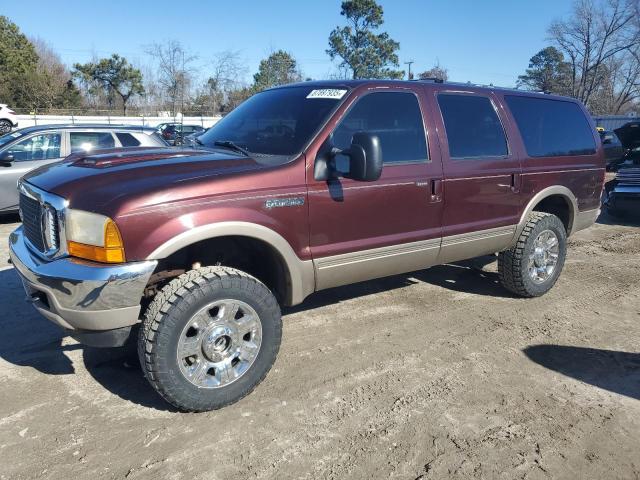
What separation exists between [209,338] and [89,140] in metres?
6.59

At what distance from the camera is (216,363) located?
10.3ft

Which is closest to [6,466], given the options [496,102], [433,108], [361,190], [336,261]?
[336,261]

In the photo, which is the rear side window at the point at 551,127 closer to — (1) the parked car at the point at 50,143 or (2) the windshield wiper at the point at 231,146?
(2) the windshield wiper at the point at 231,146

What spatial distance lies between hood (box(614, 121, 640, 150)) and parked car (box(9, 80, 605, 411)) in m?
8.03

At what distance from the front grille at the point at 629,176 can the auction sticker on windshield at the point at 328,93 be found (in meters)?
7.62

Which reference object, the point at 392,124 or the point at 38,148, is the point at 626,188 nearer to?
the point at 392,124

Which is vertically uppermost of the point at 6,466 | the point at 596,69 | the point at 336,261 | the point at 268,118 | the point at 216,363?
the point at 596,69

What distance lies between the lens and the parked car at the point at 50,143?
26.3 feet

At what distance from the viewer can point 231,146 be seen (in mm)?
3850

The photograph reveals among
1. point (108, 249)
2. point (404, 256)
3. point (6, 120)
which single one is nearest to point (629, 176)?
point (404, 256)

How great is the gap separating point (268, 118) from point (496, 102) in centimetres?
222

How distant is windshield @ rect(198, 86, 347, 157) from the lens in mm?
3631

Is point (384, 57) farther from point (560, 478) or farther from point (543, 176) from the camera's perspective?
point (560, 478)

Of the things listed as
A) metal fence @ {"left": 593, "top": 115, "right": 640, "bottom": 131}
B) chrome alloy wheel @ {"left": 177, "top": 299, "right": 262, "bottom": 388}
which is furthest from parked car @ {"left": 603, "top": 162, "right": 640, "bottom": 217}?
metal fence @ {"left": 593, "top": 115, "right": 640, "bottom": 131}
